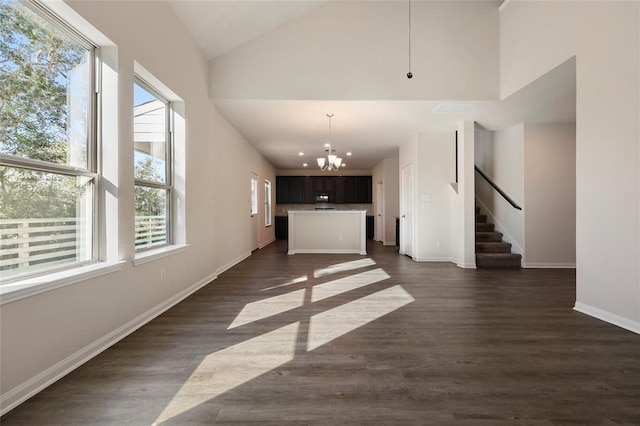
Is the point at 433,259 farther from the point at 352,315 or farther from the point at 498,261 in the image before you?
the point at 352,315

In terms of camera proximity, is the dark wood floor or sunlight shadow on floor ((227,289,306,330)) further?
sunlight shadow on floor ((227,289,306,330))

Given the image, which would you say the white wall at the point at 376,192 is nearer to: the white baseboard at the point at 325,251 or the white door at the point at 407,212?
the white door at the point at 407,212

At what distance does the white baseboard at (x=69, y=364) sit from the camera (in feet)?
5.21

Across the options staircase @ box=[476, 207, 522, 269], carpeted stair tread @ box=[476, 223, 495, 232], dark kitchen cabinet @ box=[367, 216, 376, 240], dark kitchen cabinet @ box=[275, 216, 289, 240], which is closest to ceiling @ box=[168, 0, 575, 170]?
carpeted stair tread @ box=[476, 223, 495, 232]

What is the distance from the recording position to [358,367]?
2000 mm

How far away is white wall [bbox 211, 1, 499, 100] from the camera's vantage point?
14.4 feet

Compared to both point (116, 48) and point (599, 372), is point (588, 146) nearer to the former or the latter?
point (599, 372)

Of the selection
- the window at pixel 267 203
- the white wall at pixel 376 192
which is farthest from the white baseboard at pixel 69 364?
the white wall at pixel 376 192

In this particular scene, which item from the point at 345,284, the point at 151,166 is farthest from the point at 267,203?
the point at 151,166

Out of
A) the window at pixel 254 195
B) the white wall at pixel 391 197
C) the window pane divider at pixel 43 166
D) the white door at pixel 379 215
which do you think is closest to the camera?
the window pane divider at pixel 43 166

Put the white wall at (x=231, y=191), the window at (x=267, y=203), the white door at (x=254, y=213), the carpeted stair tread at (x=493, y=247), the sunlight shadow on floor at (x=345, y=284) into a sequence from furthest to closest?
1. the window at (x=267, y=203)
2. the white door at (x=254, y=213)
3. the carpeted stair tread at (x=493, y=247)
4. the white wall at (x=231, y=191)
5. the sunlight shadow on floor at (x=345, y=284)

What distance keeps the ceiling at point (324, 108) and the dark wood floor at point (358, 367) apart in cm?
276

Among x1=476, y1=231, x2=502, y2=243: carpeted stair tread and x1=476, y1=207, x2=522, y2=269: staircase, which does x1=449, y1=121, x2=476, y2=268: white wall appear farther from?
x1=476, y1=231, x2=502, y2=243: carpeted stair tread

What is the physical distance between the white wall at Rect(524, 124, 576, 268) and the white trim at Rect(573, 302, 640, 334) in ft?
8.96
